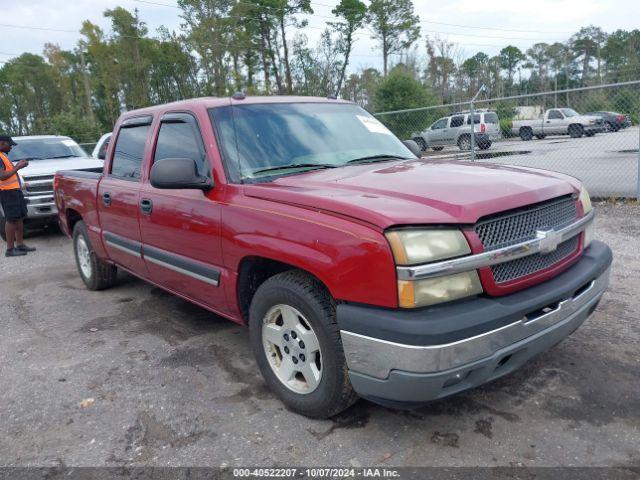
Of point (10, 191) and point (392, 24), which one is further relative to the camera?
point (392, 24)

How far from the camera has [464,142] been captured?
12.9 meters

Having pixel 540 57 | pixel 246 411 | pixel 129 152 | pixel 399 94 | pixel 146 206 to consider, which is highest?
pixel 540 57

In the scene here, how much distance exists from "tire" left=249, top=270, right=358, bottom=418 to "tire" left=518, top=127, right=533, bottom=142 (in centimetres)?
967

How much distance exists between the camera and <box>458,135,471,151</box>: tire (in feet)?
41.0

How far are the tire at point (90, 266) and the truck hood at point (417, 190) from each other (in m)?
3.17

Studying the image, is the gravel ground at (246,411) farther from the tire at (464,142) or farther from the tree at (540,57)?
the tree at (540,57)

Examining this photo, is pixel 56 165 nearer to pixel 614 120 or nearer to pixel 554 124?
pixel 614 120

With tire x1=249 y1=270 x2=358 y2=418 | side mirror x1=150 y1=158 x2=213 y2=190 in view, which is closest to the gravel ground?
tire x1=249 y1=270 x2=358 y2=418

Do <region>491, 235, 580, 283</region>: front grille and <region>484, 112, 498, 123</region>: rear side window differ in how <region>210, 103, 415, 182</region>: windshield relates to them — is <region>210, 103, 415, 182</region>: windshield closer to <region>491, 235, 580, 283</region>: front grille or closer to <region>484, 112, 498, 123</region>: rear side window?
<region>491, 235, 580, 283</region>: front grille

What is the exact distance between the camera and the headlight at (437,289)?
7.57ft

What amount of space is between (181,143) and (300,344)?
185 centimetres

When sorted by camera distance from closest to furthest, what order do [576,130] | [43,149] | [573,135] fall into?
1. [43,149]
2. [576,130]
3. [573,135]

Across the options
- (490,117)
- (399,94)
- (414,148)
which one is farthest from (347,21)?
(414,148)

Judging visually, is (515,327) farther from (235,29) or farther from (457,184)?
(235,29)
